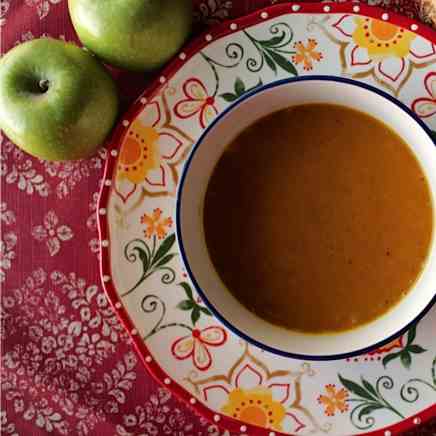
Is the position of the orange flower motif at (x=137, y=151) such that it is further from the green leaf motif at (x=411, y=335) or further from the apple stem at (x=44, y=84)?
the green leaf motif at (x=411, y=335)

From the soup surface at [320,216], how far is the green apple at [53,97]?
11.4 inches

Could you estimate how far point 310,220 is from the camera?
1413 mm

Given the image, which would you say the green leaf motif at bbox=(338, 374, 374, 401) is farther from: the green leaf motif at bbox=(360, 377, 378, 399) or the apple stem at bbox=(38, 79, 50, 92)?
the apple stem at bbox=(38, 79, 50, 92)

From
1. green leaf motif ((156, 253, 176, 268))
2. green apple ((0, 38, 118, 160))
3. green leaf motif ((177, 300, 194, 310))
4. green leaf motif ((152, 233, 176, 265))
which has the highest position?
green apple ((0, 38, 118, 160))

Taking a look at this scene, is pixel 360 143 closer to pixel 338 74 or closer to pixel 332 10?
pixel 338 74

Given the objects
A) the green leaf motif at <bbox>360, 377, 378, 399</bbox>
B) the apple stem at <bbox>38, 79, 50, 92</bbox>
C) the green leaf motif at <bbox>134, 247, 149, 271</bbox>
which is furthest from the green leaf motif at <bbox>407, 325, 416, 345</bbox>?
the apple stem at <bbox>38, 79, 50, 92</bbox>

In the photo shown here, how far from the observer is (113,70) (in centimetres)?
153

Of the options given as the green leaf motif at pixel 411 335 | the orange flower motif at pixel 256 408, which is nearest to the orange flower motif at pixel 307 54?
the green leaf motif at pixel 411 335

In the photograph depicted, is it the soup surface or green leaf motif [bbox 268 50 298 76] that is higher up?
green leaf motif [bbox 268 50 298 76]

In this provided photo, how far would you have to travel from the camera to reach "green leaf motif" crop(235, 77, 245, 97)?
1.41 metres

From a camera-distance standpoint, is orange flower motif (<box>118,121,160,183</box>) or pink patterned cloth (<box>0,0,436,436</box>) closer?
orange flower motif (<box>118,121,160,183</box>)

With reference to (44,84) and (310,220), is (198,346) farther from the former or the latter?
(44,84)

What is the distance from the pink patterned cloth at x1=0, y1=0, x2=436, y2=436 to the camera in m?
1.56

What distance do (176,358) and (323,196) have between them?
0.46m
